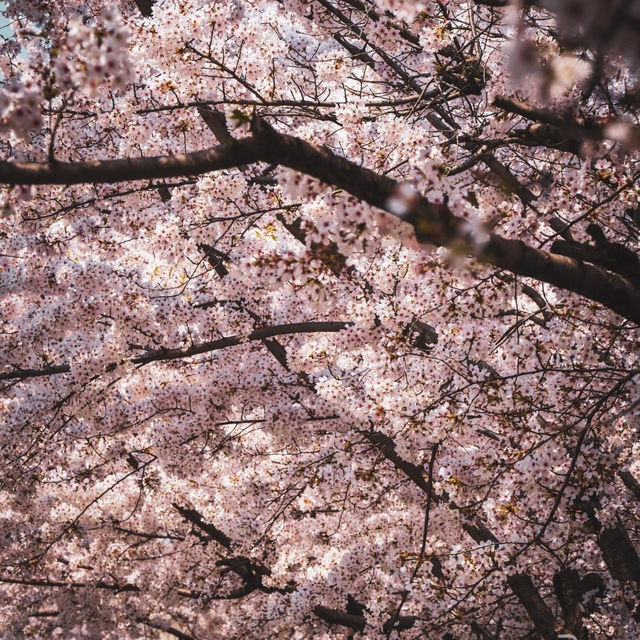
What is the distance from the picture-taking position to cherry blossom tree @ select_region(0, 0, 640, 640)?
287 centimetres

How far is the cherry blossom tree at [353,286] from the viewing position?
113 inches

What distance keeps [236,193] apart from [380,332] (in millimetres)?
2112

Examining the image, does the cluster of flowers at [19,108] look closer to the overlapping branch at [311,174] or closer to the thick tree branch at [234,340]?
the overlapping branch at [311,174]

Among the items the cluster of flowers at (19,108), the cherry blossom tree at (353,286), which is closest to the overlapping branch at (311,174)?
the cherry blossom tree at (353,286)

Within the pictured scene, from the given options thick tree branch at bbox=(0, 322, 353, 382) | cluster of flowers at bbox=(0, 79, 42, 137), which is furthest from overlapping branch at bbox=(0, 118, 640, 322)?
thick tree branch at bbox=(0, 322, 353, 382)

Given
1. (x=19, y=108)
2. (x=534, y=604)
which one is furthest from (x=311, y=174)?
(x=534, y=604)

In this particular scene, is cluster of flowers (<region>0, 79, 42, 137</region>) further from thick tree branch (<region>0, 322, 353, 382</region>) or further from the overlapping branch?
thick tree branch (<region>0, 322, 353, 382</region>)

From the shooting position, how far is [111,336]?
7355 mm

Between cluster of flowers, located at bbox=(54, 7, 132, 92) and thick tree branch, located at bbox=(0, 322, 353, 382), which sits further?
thick tree branch, located at bbox=(0, 322, 353, 382)

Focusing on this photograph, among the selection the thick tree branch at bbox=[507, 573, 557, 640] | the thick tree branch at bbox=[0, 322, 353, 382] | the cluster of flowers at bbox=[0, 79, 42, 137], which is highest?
the thick tree branch at bbox=[0, 322, 353, 382]

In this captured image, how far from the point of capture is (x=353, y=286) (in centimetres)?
647

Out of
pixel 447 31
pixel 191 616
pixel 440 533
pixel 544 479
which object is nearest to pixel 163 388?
pixel 440 533

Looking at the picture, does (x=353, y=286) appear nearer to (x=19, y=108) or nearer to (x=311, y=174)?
(x=311, y=174)

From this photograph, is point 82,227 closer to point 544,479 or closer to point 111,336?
point 111,336
